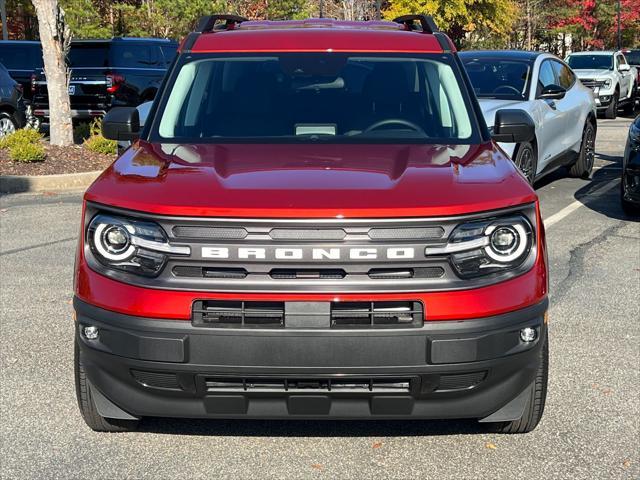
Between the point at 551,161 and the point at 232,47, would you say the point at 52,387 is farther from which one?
the point at 551,161

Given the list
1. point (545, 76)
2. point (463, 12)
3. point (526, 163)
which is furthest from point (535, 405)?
point (463, 12)

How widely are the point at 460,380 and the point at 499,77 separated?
805 cm

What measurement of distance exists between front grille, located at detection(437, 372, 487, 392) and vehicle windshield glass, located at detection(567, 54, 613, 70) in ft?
80.0

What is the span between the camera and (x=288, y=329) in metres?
3.56

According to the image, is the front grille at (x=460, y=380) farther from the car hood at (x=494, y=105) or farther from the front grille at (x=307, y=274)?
the car hood at (x=494, y=105)

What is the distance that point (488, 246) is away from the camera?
373cm

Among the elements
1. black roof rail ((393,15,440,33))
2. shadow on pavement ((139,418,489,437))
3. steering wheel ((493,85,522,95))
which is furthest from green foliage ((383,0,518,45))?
shadow on pavement ((139,418,489,437))

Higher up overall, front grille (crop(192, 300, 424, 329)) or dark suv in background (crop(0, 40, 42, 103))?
front grille (crop(192, 300, 424, 329))

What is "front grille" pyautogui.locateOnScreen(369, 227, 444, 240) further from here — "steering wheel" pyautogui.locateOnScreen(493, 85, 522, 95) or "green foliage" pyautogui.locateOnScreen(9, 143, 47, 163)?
"green foliage" pyautogui.locateOnScreen(9, 143, 47, 163)

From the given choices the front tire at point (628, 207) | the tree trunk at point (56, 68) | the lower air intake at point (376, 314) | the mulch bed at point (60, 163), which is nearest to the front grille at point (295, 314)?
the lower air intake at point (376, 314)

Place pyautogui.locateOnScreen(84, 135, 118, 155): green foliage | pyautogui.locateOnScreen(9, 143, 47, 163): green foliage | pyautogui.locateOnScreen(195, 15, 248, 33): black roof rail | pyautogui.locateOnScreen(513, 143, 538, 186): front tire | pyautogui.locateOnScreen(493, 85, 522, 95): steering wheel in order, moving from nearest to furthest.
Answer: pyautogui.locateOnScreen(195, 15, 248, 33): black roof rail < pyautogui.locateOnScreen(513, 143, 538, 186): front tire < pyautogui.locateOnScreen(493, 85, 522, 95): steering wheel < pyautogui.locateOnScreen(9, 143, 47, 163): green foliage < pyautogui.locateOnScreen(84, 135, 118, 155): green foliage

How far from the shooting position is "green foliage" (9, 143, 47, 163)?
43.9 feet

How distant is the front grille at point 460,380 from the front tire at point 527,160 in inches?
250

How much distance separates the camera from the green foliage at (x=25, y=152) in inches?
527
